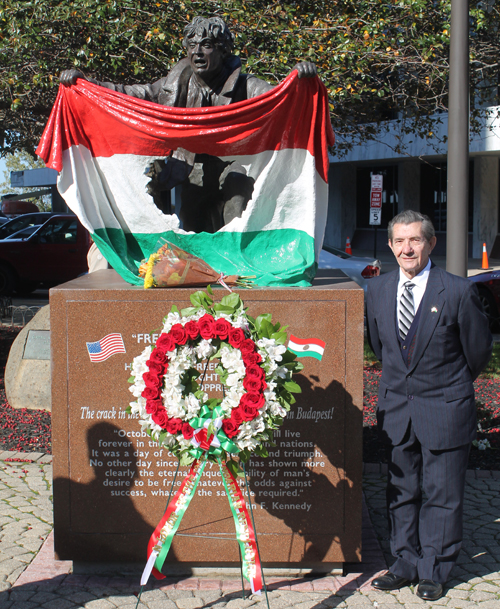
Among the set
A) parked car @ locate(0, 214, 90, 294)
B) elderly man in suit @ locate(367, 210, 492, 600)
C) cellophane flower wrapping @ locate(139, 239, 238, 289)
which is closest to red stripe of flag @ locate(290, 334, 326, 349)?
elderly man in suit @ locate(367, 210, 492, 600)

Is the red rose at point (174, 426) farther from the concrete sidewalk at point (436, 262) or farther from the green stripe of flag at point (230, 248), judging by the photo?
the concrete sidewalk at point (436, 262)

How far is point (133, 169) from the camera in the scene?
4531 mm

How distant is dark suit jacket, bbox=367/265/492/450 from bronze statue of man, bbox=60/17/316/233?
1.63 meters

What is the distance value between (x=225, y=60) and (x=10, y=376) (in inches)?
173

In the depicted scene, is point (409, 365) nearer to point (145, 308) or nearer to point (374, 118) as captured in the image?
point (145, 308)

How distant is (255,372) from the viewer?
3.10m

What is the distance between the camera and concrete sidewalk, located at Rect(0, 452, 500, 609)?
3.64 m

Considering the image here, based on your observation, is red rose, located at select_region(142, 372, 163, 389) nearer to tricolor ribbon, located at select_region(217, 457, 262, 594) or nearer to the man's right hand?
tricolor ribbon, located at select_region(217, 457, 262, 594)

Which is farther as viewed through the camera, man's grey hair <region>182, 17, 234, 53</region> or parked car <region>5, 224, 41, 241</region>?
parked car <region>5, 224, 41, 241</region>

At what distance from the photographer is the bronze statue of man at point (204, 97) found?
14.4 feet

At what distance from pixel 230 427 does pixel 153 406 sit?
362mm

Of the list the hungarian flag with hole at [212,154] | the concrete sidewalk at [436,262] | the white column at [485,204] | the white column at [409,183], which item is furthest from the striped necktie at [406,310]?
the white column at [409,183]

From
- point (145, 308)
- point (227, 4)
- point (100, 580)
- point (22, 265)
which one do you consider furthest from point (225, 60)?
point (22, 265)

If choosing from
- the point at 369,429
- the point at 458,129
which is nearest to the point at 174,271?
the point at 458,129
